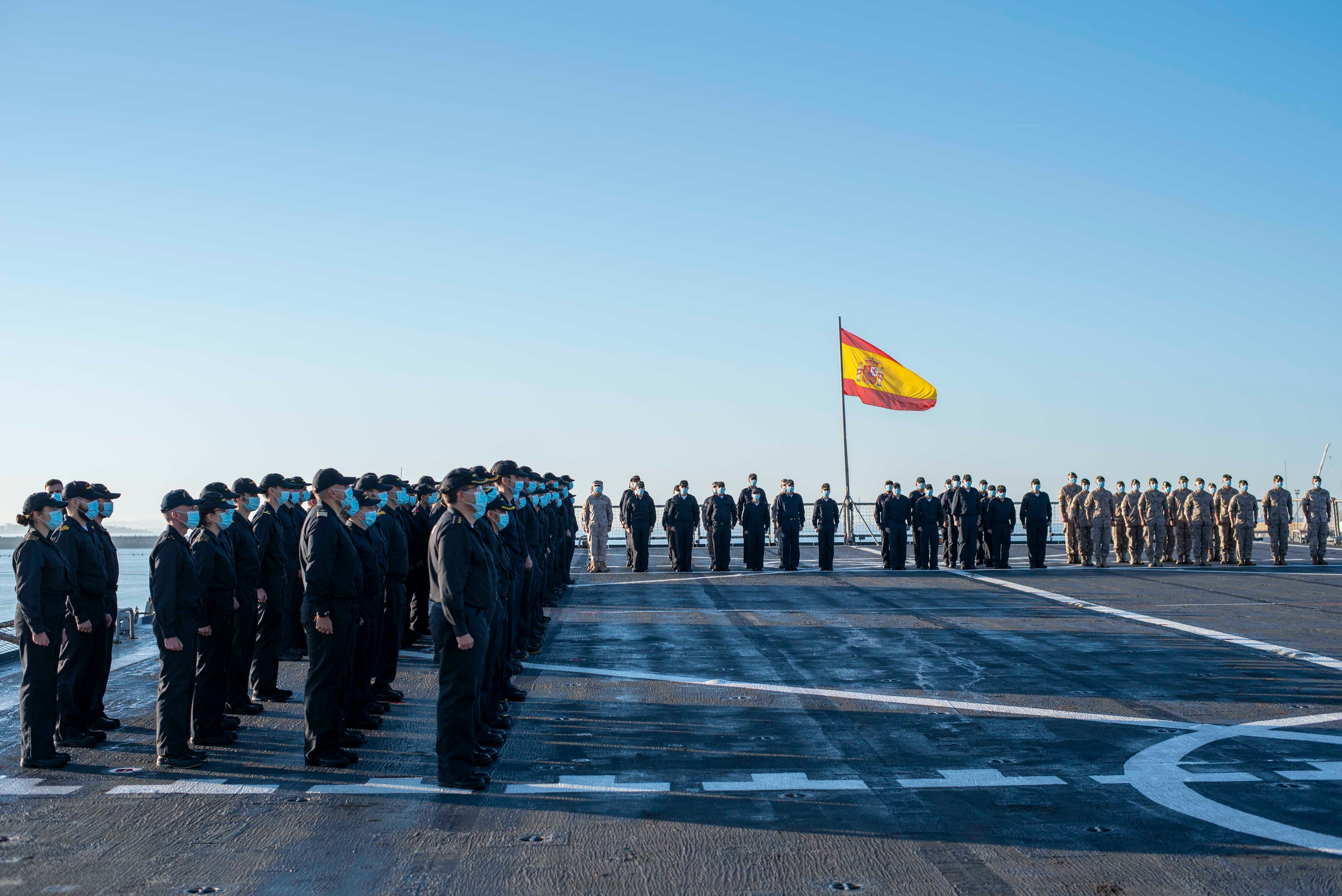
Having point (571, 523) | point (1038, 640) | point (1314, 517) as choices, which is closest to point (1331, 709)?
point (1038, 640)

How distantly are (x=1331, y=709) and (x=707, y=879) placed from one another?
20.2 feet

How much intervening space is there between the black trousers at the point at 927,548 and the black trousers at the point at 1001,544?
131 centimetres

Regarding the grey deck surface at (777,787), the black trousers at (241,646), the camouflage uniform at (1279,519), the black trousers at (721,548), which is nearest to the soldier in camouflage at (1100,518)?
the camouflage uniform at (1279,519)

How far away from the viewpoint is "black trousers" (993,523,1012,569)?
24188 millimetres

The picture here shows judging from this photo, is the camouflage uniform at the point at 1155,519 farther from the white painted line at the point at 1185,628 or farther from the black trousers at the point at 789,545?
the black trousers at the point at 789,545

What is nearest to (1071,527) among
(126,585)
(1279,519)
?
(1279,519)

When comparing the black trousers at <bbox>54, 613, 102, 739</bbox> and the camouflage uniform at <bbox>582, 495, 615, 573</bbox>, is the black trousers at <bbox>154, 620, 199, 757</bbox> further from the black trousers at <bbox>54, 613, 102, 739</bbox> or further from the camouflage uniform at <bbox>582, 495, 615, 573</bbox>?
the camouflage uniform at <bbox>582, 495, 615, 573</bbox>

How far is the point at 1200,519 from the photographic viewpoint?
82.1 feet

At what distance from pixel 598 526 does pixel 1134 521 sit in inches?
507

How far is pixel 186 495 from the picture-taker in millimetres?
8203

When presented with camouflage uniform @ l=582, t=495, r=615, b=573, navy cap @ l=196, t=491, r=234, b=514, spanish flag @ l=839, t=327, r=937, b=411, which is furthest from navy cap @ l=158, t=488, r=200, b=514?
spanish flag @ l=839, t=327, r=937, b=411

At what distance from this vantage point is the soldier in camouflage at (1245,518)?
24938 millimetres

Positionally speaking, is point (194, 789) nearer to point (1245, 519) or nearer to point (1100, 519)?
point (1100, 519)

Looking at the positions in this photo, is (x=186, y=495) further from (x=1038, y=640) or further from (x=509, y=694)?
(x=1038, y=640)
